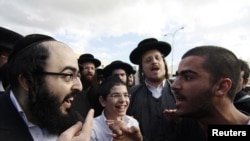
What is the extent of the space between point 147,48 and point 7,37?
1843 millimetres

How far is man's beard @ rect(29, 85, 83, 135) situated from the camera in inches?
82.2

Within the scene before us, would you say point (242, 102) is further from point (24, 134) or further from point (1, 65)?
point (1, 65)

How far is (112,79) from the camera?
374 centimetres

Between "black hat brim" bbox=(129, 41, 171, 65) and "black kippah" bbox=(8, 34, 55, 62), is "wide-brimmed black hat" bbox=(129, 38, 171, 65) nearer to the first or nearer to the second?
"black hat brim" bbox=(129, 41, 171, 65)

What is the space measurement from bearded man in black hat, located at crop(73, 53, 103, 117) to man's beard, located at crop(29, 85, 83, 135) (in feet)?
4.30

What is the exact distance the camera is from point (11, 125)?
6.21 feet

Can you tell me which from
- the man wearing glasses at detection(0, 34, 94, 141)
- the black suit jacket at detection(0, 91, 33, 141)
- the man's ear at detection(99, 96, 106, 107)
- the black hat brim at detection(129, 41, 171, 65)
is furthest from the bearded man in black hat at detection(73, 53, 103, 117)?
the black suit jacket at detection(0, 91, 33, 141)

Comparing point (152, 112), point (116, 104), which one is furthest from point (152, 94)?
point (116, 104)

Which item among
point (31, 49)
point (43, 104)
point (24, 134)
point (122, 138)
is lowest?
point (122, 138)

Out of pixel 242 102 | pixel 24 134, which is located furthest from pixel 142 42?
pixel 24 134

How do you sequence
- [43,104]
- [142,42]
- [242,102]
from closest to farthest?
[43,104]
[242,102]
[142,42]

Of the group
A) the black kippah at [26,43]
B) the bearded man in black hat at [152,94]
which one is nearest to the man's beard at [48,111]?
the black kippah at [26,43]

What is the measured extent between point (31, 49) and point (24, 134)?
653 millimetres

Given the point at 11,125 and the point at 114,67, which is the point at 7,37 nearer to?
the point at 11,125
